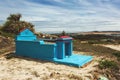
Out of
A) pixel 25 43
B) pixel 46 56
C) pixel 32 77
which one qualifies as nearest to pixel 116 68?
Answer: pixel 46 56

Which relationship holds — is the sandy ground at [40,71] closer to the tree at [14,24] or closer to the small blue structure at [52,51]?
the small blue structure at [52,51]

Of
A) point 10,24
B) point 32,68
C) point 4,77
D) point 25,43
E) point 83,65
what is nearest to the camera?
point 4,77

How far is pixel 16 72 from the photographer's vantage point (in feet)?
43.7

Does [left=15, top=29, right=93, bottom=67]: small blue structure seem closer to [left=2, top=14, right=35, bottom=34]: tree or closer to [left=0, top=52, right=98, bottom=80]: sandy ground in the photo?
[left=0, top=52, right=98, bottom=80]: sandy ground

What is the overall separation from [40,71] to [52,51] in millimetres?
2844

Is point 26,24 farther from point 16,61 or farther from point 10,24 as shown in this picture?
point 16,61

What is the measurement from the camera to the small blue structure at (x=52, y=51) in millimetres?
15656

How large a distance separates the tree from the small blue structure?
19.9 m

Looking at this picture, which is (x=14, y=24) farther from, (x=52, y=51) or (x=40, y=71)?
(x=40, y=71)

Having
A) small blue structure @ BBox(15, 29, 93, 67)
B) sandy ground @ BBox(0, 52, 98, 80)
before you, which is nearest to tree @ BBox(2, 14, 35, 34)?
small blue structure @ BBox(15, 29, 93, 67)

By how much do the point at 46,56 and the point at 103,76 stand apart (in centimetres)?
520

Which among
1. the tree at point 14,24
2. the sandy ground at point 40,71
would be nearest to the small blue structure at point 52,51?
the sandy ground at point 40,71

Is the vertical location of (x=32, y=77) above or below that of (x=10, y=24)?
below

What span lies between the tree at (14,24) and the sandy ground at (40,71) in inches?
875
